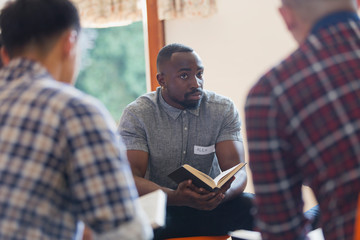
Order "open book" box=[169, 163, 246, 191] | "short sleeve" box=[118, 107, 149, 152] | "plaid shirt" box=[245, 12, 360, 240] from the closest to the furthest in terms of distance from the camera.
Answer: "plaid shirt" box=[245, 12, 360, 240] < "open book" box=[169, 163, 246, 191] < "short sleeve" box=[118, 107, 149, 152]

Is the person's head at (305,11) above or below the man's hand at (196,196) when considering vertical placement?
above

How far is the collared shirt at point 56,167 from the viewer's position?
98cm

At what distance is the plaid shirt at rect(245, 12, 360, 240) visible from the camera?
0.94m

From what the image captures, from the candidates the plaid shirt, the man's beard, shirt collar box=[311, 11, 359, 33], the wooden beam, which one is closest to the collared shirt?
the plaid shirt

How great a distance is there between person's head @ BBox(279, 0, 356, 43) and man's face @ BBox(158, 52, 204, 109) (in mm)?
1557

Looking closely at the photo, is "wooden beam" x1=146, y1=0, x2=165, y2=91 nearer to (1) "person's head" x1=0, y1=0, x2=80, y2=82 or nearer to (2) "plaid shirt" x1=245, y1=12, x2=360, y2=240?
(1) "person's head" x1=0, y1=0, x2=80, y2=82

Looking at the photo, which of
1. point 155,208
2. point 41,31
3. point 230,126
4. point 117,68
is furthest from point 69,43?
point 117,68

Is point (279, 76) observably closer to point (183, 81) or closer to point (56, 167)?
point (56, 167)

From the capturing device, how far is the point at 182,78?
265 cm

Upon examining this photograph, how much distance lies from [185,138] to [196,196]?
49 cm

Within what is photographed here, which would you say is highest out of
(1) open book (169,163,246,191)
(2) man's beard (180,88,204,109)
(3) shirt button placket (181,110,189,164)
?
(2) man's beard (180,88,204,109)

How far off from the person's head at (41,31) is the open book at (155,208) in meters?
0.55

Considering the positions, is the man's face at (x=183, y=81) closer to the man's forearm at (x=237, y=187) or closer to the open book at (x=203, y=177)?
the man's forearm at (x=237, y=187)

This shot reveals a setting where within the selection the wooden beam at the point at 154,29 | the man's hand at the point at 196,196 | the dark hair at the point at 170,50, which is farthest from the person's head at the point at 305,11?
the wooden beam at the point at 154,29
